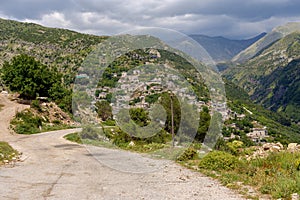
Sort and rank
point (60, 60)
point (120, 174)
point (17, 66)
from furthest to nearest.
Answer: point (60, 60), point (17, 66), point (120, 174)

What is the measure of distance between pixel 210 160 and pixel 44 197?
25.1ft

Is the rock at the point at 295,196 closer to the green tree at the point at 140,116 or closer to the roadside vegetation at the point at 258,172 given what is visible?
the roadside vegetation at the point at 258,172

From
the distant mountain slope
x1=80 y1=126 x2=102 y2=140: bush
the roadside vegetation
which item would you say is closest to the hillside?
the distant mountain slope

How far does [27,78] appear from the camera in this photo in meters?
49.2

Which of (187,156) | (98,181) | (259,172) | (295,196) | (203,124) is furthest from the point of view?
(203,124)

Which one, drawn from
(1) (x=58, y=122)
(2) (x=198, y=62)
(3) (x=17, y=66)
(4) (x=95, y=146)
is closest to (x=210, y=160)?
(2) (x=198, y=62)

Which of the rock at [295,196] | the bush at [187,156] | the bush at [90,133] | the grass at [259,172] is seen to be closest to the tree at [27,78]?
the bush at [90,133]

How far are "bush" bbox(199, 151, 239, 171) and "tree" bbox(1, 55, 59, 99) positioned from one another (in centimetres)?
3968

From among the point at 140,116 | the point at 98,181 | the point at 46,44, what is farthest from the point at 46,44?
the point at 98,181

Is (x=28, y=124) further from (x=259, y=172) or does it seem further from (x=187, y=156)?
(x=259, y=172)

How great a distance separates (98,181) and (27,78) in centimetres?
4127

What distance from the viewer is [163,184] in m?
11.6

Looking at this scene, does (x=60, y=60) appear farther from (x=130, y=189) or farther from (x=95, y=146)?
(x=130, y=189)

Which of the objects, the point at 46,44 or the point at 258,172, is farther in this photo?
the point at 46,44
